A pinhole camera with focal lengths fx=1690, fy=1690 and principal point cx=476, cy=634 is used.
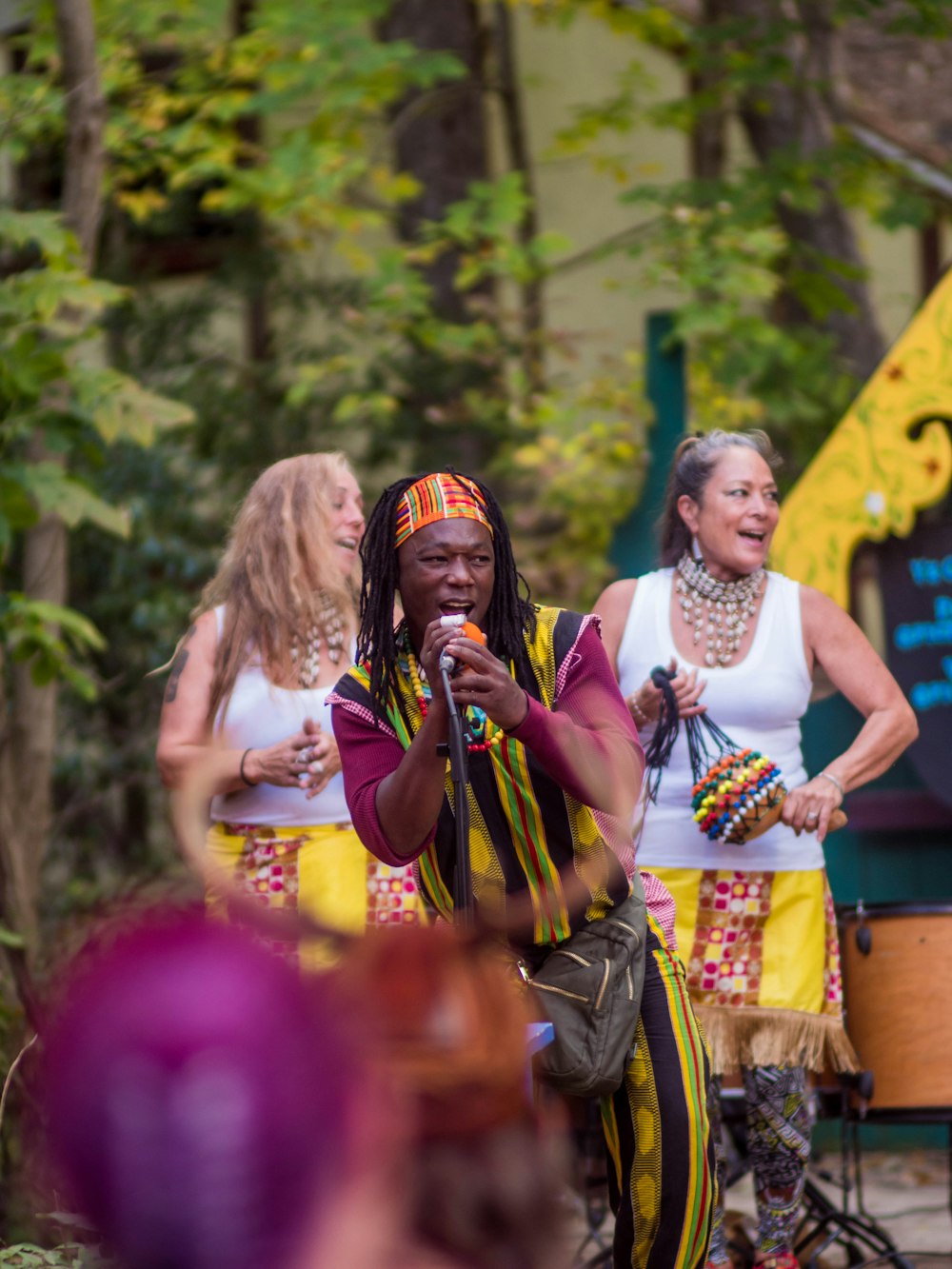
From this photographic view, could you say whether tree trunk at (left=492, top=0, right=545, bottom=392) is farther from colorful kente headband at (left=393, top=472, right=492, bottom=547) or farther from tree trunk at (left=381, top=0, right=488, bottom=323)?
colorful kente headband at (left=393, top=472, right=492, bottom=547)

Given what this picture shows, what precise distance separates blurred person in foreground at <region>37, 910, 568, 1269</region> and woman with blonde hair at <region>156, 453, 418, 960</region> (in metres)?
2.77

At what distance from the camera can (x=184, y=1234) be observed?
1001mm

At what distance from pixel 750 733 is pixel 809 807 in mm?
287

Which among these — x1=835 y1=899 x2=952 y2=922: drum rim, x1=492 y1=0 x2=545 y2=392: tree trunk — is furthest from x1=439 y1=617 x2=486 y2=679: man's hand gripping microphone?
x1=492 y1=0 x2=545 y2=392: tree trunk

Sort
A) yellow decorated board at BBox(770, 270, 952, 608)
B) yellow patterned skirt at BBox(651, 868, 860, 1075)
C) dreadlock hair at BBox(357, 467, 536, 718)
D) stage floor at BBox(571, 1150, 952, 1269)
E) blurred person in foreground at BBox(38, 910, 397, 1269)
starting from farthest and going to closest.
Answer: yellow decorated board at BBox(770, 270, 952, 608), stage floor at BBox(571, 1150, 952, 1269), yellow patterned skirt at BBox(651, 868, 860, 1075), dreadlock hair at BBox(357, 467, 536, 718), blurred person in foreground at BBox(38, 910, 397, 1269)

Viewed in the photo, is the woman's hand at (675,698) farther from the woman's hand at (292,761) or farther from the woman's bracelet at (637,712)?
the woman's hand at (292,761)

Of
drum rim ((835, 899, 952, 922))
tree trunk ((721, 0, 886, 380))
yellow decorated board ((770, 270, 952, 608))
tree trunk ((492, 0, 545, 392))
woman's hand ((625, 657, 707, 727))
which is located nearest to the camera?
woman's hand ((625, 657, 707, 727))

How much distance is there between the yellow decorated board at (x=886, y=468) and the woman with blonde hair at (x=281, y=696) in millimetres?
1830

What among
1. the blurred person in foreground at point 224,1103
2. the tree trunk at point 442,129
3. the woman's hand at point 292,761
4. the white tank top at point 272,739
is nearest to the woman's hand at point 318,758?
the woman's hand at point 292,761

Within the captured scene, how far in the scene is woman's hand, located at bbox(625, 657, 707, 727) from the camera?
387cm

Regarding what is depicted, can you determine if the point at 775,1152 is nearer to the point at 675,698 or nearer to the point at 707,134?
the point at 675,698

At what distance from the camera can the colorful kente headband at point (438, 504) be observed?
2.86 m

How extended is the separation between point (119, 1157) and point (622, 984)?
198cm

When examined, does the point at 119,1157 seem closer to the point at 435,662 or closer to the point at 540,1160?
the point at 540,1160
